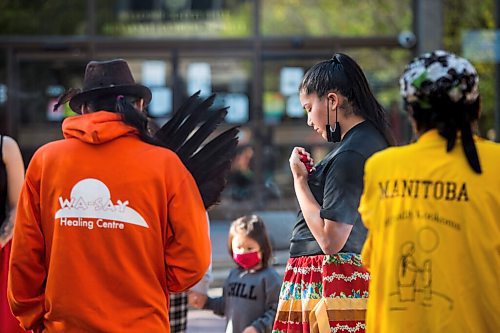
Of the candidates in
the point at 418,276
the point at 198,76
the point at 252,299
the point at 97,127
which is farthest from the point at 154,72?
the point at 418,276

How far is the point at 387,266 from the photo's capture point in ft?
10.4

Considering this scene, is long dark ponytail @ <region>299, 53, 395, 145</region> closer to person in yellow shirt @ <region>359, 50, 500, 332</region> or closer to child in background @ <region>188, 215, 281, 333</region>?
person in yellow shirt @ <region>359, 50, 500, 332</region>

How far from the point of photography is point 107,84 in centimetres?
407

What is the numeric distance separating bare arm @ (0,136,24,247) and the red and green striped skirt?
1765 millimetres

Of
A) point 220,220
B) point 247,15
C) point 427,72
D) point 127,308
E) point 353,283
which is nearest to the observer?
point 427,72

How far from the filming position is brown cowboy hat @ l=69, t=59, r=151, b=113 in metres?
4.01

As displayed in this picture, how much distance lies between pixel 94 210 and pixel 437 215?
4.35 feet

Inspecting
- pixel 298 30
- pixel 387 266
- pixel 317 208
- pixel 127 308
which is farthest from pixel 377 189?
pixel 298 30

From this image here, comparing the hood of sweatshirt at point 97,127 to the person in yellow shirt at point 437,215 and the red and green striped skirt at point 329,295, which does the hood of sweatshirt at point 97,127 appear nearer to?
the red and green striped skirt at point 329,295

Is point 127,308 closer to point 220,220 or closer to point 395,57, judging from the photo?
point 220,220

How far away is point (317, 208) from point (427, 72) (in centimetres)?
95

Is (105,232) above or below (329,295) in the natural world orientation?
above

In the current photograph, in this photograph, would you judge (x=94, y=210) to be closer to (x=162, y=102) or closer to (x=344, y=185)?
(x=344, y=185)

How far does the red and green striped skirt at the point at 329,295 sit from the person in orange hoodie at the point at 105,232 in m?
0.49
